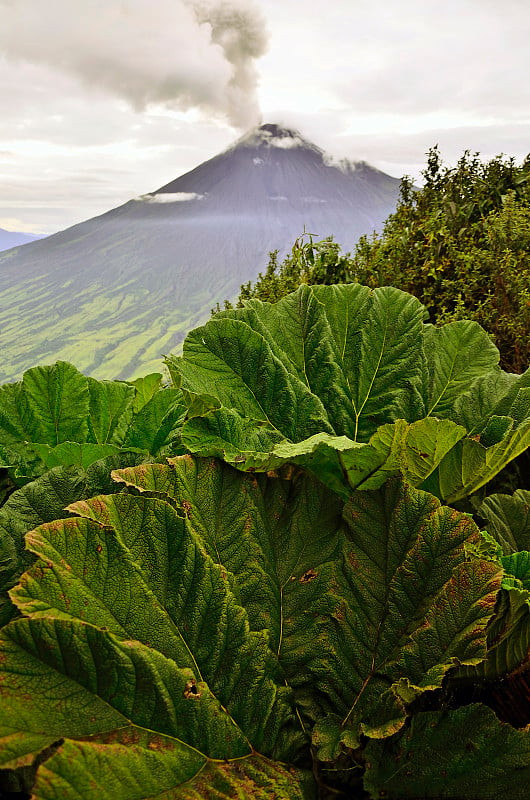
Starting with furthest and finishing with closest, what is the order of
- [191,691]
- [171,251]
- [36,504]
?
[171,251]
[36,504]
[191,691]

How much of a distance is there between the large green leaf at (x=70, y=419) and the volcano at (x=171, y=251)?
30439 mm

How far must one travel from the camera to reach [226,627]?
0.33 m

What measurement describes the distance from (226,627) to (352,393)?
26 cm

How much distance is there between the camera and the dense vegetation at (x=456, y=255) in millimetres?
1310

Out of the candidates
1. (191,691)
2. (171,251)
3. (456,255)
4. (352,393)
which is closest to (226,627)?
(191,691)

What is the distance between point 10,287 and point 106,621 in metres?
38.3

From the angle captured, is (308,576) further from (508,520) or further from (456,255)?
(456,255)

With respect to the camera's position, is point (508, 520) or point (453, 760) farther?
point (508, 520)

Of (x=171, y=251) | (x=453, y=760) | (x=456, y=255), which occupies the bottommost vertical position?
(x=453, y=760)

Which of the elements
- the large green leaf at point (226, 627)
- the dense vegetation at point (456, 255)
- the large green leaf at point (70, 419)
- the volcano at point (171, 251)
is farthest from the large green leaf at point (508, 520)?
the volcano at point (171, 251)

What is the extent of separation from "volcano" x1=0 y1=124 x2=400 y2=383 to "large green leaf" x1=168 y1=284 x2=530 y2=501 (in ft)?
100.0

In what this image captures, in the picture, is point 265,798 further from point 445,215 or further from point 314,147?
point 314,147

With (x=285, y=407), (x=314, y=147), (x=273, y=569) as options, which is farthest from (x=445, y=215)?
(x=314, y=147)

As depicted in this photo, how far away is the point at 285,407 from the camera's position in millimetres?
495
